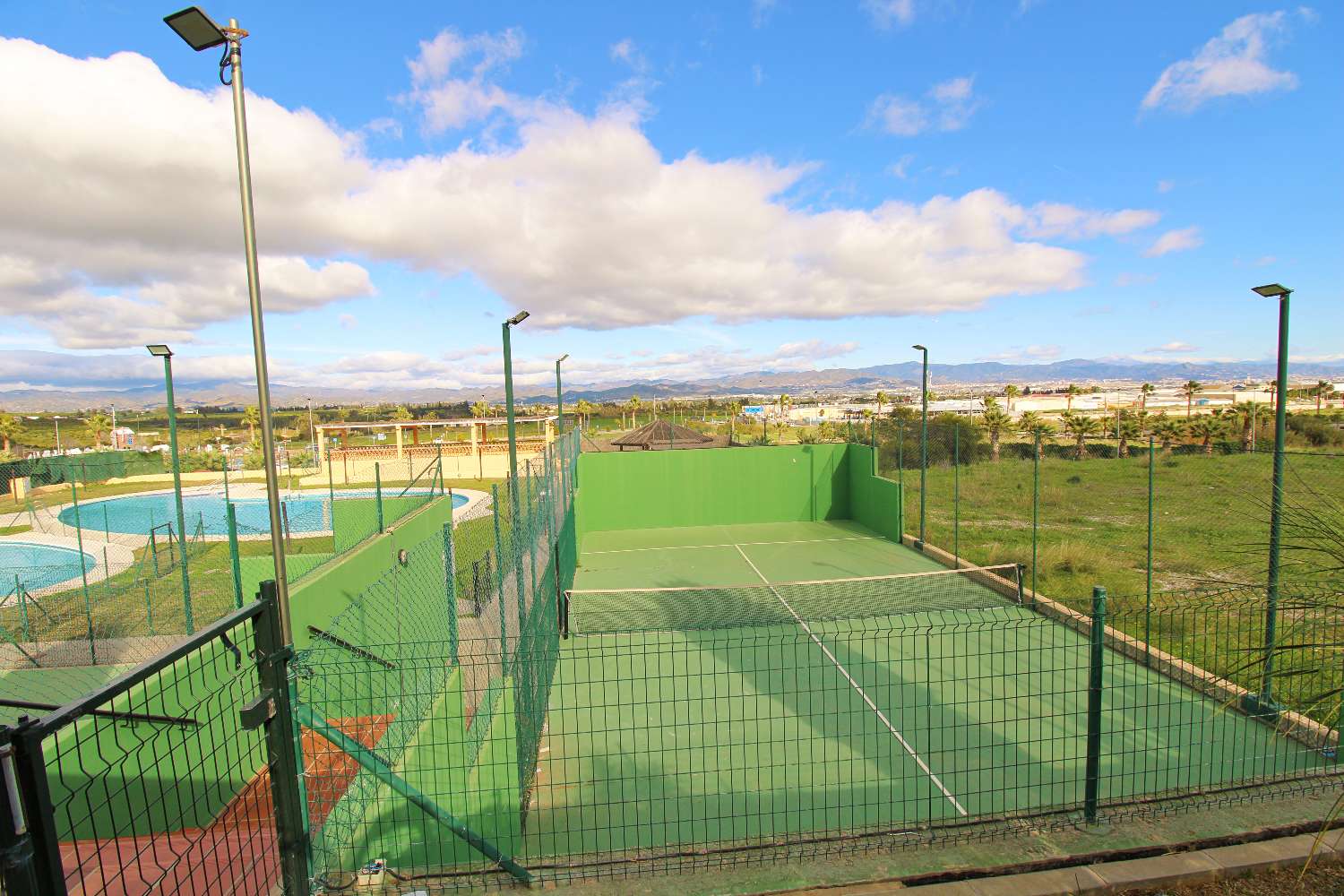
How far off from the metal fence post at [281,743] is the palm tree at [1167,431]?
28939 mm

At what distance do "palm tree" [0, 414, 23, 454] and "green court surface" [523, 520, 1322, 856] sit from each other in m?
46.8

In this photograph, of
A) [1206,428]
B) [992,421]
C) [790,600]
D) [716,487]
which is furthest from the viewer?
[992,421]

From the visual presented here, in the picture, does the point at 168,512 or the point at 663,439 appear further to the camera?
the point at 663,439

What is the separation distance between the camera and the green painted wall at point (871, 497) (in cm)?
1568

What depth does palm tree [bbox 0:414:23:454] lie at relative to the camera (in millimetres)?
40250

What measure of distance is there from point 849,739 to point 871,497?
→ 11688mm

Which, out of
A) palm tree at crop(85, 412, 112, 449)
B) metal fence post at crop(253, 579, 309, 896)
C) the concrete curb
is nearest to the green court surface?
the concrete curb

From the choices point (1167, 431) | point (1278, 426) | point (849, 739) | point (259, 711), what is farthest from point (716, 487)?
point (1167, 431)

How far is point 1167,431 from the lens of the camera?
30.5 metres

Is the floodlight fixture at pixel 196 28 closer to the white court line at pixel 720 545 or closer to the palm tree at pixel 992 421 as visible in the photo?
the white court line at pixel 720 545

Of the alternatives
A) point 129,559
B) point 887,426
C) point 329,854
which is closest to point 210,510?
point 129,559

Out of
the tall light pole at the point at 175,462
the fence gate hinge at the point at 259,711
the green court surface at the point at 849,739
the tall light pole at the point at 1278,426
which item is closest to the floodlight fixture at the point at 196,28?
the fence gate hinge at the point at 259,711

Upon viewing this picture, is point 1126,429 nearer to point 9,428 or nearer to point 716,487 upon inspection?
point 716,487

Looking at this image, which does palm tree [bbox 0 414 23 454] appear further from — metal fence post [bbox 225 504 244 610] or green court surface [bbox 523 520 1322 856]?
metal fence post [bbox 225 504 244 610]
